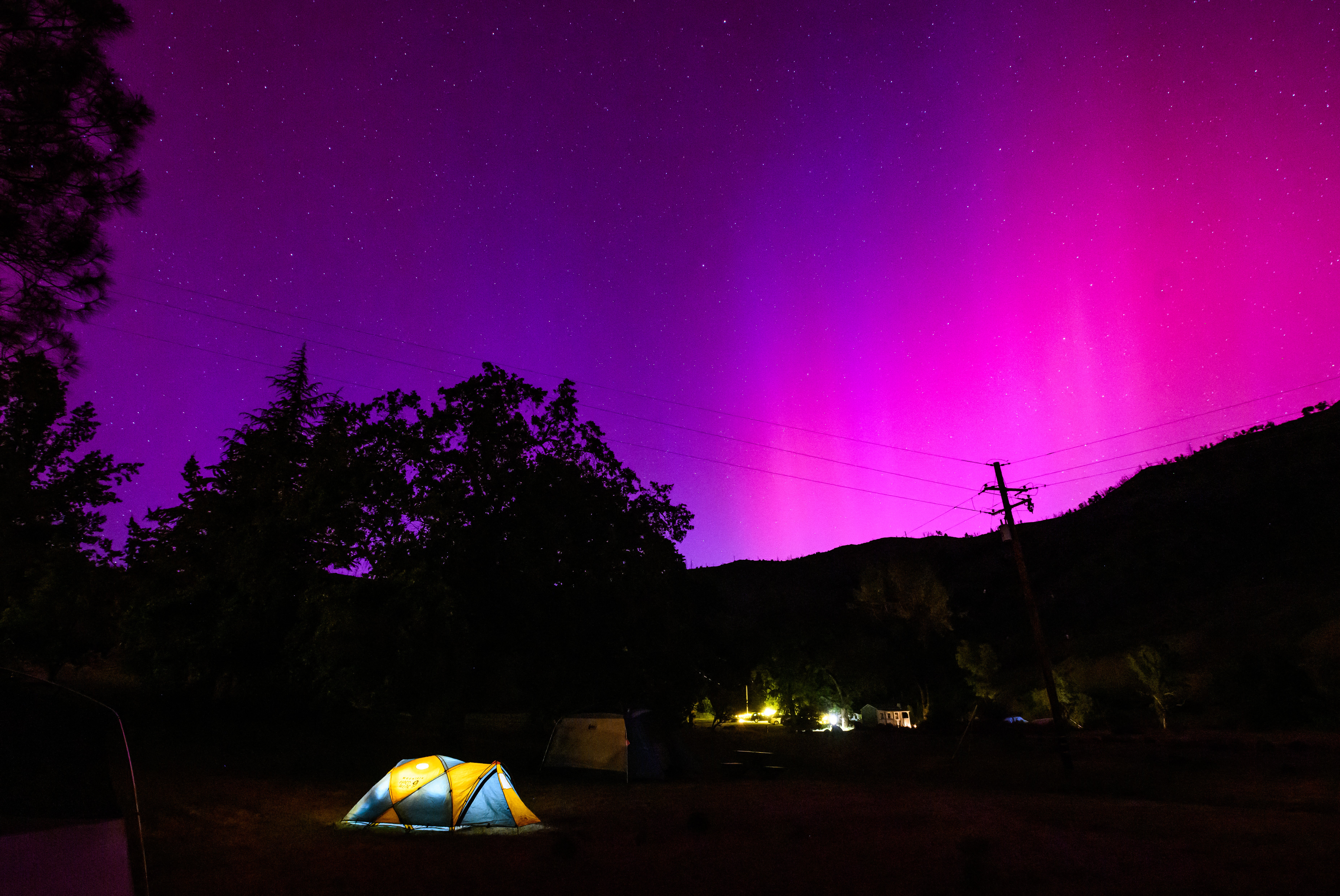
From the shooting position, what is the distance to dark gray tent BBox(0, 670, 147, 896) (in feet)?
15.0

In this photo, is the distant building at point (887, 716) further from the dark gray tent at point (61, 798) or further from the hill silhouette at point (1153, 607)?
the dark gray tent at point (61, 798)

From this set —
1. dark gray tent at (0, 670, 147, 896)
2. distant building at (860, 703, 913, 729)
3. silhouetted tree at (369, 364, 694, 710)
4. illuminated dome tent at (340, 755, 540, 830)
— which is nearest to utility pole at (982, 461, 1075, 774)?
silhouetted tree at (369, 364, 694, 710)

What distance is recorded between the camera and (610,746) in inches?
813

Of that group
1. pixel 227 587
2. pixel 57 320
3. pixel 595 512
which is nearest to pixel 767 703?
pixel 595 512

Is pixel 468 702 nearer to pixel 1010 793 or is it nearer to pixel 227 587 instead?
pixel 227 587

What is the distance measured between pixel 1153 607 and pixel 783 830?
208 feet

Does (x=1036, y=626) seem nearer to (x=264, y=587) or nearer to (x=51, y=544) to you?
(x=264, y=587)

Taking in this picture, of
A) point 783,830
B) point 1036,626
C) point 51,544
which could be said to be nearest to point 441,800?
point 783,830

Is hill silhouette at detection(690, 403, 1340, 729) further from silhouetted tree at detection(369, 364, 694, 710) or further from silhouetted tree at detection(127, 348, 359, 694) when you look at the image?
silhouetted tree at detection(127, 348, 359, 694)

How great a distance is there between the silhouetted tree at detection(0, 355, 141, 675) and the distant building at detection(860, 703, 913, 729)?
43749 millimetres

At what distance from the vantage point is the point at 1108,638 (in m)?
56.8

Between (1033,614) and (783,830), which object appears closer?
(783,830)

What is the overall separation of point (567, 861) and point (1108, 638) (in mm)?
58846

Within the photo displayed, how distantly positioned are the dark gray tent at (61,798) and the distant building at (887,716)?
48864 mm
